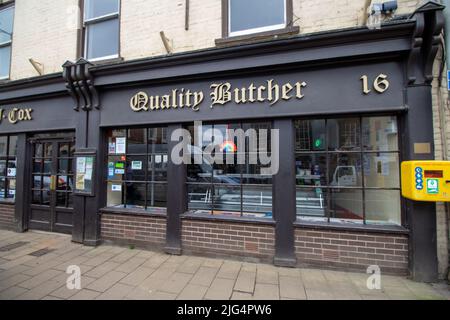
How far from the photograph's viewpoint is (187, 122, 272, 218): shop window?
14.2 feet

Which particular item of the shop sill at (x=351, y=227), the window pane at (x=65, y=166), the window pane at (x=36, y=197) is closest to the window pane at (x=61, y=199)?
the window pane at (x=65, y=166)

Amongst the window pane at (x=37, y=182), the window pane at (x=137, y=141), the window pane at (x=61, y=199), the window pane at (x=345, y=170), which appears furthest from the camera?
the window pane at (x=37, y=182)

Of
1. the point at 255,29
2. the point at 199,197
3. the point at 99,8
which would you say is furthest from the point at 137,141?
the point at 99,8

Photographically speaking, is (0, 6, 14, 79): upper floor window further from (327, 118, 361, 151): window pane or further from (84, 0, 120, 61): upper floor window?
(327, 118, 361, 151): window pane

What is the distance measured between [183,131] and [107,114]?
1801mm

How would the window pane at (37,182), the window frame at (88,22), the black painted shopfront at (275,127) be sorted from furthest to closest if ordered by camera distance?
the window pane at (37,182) < the window frame at (88,22) < the black painted shopfront at (275,127)

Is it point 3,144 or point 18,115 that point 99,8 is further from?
point 3,144

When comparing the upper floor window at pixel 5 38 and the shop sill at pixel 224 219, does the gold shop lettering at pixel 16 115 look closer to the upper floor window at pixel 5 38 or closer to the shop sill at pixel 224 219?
the upper floor window at pixel 5 38

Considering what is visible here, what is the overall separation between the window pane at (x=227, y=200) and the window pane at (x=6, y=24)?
726 centimetres

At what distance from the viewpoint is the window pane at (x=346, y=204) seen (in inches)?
156

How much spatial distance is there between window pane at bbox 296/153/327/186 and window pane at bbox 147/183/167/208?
265 cm

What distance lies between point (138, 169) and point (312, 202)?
11.6ft

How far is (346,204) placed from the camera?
4.02 meters
